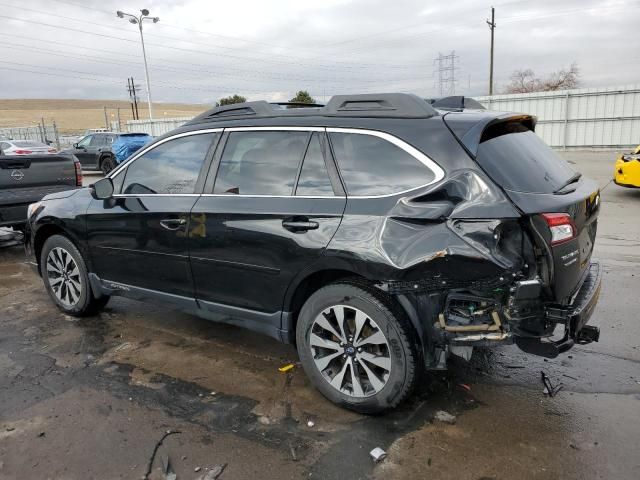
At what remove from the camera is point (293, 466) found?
270 centimetres

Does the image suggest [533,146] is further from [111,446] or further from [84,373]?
[84,373]

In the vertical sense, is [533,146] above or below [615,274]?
above

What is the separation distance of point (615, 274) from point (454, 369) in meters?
3.21

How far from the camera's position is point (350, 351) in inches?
123

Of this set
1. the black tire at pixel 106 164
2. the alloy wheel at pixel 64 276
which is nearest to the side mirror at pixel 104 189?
the alloy wheel at pixel 64 276

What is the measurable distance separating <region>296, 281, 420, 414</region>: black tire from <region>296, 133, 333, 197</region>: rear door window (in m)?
0.58

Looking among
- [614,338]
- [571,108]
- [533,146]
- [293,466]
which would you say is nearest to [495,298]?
[533,146]

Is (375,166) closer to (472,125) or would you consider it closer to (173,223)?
(472,125)

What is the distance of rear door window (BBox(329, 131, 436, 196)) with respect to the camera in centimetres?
293

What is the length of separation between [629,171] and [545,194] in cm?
926

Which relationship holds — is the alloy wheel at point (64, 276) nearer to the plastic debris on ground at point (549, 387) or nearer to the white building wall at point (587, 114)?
the plastic debris on ground at point (549, 387)

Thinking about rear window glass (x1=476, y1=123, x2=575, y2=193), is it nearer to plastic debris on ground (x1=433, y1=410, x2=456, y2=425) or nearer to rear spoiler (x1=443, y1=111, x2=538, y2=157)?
rear spoiler (x1=443, y1=111, x2=538, y2=157)

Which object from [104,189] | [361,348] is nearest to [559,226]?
[361,348]

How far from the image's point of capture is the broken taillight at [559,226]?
2672 mm
